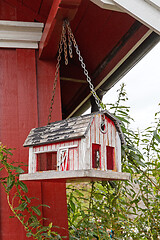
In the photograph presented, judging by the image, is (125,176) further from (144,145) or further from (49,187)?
(144,145)

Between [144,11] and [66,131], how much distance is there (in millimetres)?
612

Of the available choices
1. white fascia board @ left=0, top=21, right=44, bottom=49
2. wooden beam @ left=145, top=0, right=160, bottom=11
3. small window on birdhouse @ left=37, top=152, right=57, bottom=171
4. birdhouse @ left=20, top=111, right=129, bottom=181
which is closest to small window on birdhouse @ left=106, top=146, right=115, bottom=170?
birdhouse @ left=20, top=111, right=129, bottom=181

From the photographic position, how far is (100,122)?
1279mm

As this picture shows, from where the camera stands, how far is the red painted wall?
1.68 meters

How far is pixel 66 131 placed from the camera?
129cm

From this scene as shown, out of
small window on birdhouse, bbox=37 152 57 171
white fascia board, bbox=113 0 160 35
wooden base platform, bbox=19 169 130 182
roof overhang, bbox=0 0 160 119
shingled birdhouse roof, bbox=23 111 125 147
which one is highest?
roof overhang, bbox=0 0 160 119

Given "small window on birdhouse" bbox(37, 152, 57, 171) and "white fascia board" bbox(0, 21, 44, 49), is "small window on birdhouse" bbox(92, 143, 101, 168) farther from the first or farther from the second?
"white fascia board" bbox(0, 21, 44, 49)

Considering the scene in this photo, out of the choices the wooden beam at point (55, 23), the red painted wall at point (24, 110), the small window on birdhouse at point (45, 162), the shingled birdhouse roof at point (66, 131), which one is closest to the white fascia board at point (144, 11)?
the wooden beam at point (55, 23)

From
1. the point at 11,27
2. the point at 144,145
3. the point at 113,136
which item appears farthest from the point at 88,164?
the point at 11,27

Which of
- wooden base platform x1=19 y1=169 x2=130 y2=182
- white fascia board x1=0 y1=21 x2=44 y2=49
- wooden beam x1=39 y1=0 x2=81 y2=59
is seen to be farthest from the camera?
white fascia board x1=0 y1=21 x2=44 y2=49

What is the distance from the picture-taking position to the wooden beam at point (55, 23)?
139 cm

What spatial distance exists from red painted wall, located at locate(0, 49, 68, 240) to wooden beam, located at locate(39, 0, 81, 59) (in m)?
0.12

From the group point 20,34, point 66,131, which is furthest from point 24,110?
point 66,131

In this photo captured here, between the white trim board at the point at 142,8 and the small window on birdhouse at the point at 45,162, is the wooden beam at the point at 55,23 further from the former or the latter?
the small window on birdhouse at the point at 45,162
